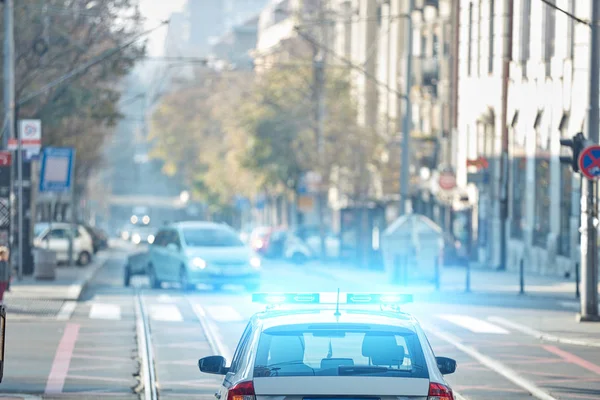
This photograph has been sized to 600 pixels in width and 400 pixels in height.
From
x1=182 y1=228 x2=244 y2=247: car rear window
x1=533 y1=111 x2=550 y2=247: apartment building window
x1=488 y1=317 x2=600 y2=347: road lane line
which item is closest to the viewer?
x1=488 y1=317 x2=600 y2=347: road lane line

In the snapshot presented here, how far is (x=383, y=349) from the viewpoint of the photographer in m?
Result: 8.59

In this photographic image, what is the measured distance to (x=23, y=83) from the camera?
42.7 meters

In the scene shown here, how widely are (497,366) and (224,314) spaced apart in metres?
9.82

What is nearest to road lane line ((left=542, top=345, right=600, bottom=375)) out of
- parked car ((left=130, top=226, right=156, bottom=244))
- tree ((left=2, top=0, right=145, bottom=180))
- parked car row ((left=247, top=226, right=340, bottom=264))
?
tree ((left=2, top=0, right=145, bottom=180))

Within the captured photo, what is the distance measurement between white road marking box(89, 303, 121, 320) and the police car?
17.9 m

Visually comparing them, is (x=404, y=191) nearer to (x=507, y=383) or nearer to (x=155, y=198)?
(x=507, y=383)

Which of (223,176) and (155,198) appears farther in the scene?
(155,198)

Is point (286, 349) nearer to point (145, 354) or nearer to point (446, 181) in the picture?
point (145, 354)

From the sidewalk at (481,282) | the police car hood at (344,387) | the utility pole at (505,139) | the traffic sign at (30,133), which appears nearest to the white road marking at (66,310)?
the traffic sign at (30,133)

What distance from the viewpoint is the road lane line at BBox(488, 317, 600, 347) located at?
21497 mm

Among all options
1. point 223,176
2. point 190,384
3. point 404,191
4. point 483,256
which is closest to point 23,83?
point 404,191

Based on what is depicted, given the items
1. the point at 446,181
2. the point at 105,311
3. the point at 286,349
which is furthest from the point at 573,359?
the point at 446,181

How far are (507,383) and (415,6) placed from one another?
160 ft

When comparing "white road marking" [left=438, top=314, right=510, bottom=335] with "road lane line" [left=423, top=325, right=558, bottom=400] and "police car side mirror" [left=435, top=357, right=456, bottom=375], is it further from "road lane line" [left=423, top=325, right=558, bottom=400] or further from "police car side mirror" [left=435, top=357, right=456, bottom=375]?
"police car side mirror" [left=435, top=357, right=456, bottom=375]
